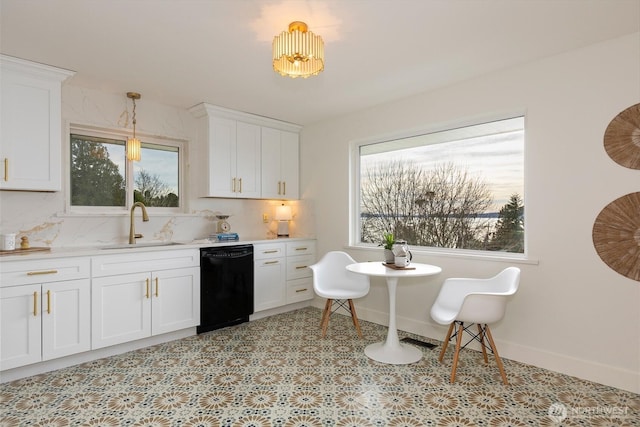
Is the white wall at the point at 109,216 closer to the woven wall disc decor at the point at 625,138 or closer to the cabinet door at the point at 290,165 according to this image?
the cabinet door at the point at 290,165

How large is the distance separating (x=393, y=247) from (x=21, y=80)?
3338 mm

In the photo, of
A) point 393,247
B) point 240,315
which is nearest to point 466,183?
point 393,247

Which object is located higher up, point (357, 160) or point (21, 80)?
point (21, 80)

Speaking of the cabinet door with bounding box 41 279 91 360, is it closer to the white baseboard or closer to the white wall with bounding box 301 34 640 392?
the white baseboard

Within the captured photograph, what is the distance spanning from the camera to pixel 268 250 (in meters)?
4.34

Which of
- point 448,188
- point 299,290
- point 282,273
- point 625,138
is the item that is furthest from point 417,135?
point 299,290

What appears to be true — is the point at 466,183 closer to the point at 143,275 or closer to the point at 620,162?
the point at 620,162

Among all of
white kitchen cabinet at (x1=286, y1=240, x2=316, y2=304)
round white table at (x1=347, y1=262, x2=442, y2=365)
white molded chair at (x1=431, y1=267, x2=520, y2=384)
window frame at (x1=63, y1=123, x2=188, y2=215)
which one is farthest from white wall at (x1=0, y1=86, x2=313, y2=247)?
white molded chair at (x1=431, y1=267, x2=520, y2=384)

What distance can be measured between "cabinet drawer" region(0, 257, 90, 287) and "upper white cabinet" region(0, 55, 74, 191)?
26.1 inches

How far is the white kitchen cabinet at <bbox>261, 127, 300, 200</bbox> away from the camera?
4676 mm

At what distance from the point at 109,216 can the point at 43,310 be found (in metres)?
1.14

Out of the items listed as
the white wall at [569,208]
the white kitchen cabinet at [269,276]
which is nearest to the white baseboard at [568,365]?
the white wall at [569,208]

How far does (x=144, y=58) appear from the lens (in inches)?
114

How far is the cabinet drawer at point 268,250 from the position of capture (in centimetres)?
422
